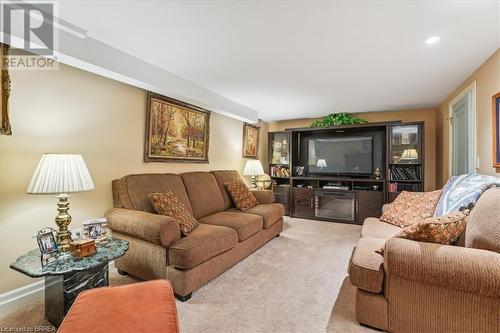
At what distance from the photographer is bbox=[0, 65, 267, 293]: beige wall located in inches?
71.9

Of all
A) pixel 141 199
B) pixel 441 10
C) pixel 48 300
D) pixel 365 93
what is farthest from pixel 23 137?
pixel 365 93

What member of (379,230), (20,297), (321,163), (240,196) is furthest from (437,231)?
(321,163)

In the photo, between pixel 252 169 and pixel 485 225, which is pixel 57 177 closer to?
pixel 485 225

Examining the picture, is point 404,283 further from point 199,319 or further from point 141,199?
point 141,199

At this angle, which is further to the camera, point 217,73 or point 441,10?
point 217,73

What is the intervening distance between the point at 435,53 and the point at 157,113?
2.97 meters

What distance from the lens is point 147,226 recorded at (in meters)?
2.00

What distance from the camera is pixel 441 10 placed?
1.63 meters

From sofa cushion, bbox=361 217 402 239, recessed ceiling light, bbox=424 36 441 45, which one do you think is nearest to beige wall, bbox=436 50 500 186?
recessed ceiling light, bbox=424 36 441 45

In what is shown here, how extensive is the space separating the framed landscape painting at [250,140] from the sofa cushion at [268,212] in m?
1.58

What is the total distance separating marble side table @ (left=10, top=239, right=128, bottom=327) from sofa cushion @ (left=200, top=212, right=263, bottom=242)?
112cm

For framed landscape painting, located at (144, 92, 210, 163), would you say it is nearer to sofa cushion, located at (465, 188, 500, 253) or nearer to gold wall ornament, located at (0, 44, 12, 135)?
gold wall ornament, located at (0, 44, 12, 135)

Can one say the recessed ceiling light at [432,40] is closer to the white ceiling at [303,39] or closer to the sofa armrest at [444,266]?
the white ceiling at [303,39]

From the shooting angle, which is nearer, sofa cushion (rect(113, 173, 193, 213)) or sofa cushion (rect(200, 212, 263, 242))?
sofa cushion (rect(113, 173, 193, 213))
